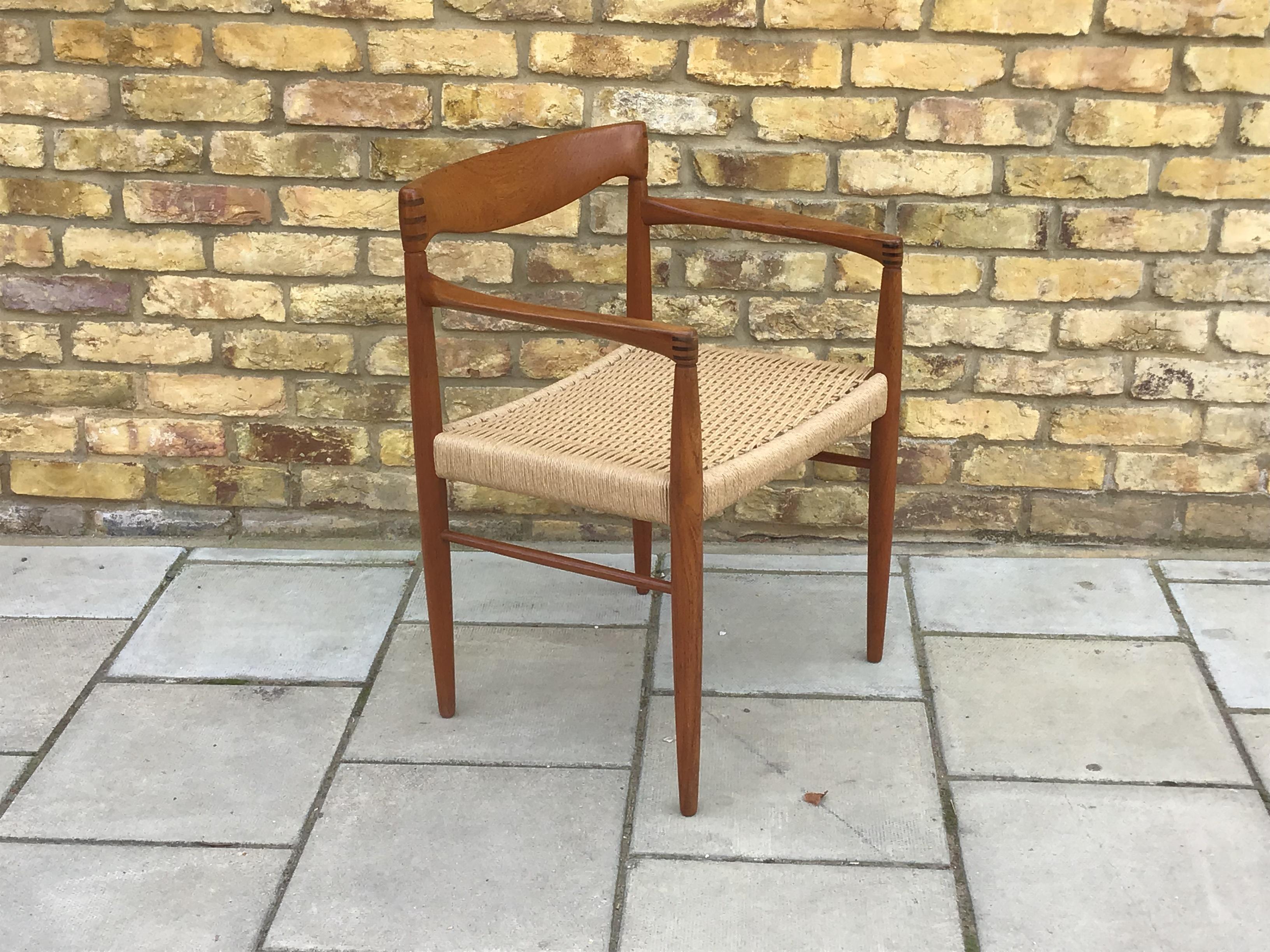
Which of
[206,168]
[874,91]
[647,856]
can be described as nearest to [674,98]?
[874,91]

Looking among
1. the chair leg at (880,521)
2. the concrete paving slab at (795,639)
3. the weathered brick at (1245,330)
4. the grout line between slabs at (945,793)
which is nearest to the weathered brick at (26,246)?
the concrete paving slab at (795,639)

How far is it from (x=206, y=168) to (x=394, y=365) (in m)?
0.46

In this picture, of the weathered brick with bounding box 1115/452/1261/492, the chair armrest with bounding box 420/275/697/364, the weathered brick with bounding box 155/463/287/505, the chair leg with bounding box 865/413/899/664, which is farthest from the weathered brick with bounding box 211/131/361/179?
the weathered brick with bounding box 1115/452/1261/492

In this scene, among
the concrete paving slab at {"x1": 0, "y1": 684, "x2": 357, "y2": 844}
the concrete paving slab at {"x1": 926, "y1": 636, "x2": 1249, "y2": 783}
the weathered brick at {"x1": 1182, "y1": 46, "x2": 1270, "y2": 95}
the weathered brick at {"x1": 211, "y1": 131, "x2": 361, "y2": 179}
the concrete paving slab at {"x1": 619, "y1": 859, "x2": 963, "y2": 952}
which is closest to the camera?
the concrete paving slab at {"x1": 619, "y1": 859, "x2": 963, "y2": 952}

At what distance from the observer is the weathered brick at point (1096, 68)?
7.17 ft

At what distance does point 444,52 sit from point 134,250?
2.16 ft

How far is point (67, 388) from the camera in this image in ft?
8.05

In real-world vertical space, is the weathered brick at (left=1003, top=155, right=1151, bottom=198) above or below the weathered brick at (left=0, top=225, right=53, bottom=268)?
above

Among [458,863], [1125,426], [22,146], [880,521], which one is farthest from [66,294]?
[1125,426]

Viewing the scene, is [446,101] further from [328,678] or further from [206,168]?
[328,678]

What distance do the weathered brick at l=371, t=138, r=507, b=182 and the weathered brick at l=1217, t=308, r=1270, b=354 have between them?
1285 mm

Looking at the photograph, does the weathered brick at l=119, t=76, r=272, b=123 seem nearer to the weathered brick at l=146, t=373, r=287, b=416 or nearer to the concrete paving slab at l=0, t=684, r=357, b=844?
the weathered brick at l=146, t=373, r=287, b=416

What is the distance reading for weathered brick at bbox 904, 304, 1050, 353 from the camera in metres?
2.34

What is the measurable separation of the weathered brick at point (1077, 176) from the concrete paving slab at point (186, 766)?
1.39 metres
